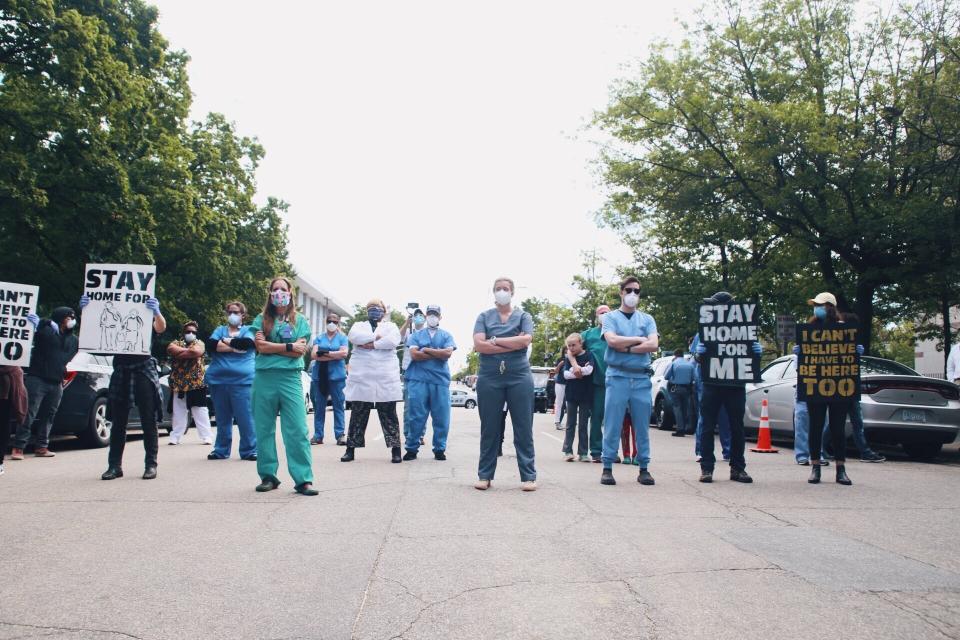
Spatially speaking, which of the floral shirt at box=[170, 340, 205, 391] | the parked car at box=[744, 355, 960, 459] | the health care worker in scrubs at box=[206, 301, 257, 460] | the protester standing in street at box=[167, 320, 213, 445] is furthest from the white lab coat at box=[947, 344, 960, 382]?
the floral shirt at box=[170, 340, 205, 391]

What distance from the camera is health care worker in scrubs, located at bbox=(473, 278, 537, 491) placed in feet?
25.8

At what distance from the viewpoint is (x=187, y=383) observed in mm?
13070

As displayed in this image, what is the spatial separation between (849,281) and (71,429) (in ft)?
62.5

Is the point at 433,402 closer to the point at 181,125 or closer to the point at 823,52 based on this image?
the point at 823,52

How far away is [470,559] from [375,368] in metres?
5.79

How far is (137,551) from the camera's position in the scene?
5.04 m

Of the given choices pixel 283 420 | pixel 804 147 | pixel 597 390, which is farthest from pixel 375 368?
pixel 804 147

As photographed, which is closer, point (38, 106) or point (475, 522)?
point (475, 522)

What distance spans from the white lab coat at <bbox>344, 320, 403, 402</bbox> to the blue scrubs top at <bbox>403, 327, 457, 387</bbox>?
49 centimetres

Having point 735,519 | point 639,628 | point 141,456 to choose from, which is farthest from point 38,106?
point 639,628

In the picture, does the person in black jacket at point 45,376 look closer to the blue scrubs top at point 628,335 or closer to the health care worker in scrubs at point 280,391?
the health care worker in scrubs at point 280,391

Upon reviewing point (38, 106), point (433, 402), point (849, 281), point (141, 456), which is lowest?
point (141, 456)

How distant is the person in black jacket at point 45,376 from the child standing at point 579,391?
21.7 feet

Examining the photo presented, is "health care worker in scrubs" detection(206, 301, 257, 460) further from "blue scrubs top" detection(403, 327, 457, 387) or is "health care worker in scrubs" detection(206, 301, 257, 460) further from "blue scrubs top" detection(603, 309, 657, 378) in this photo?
"blue scrubs top" detection(603, 309, 657, 378)
